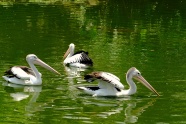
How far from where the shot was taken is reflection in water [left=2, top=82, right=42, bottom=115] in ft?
36.1

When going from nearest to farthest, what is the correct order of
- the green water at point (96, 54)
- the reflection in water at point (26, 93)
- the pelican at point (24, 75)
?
the green water at point (96, 54) → the reflection in water at point (26, 93) → the pelican at point (24, 75)

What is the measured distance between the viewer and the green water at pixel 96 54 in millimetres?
10455

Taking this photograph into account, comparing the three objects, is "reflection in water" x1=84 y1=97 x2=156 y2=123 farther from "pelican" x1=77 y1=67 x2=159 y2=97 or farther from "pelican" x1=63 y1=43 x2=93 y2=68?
"pelican" x1=63 y1=43 x2=93 y2=68

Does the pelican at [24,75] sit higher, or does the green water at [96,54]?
the pelican at [24,75]

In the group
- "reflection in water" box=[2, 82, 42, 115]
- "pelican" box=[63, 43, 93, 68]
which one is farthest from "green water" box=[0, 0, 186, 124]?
"pelican" box=[63, 43, 93, 68]

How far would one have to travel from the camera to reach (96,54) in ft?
55.1

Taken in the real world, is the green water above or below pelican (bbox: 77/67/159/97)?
below

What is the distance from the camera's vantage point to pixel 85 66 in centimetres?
1519

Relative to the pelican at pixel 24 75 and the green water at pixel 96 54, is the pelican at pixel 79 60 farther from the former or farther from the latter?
the pelican at pixel 24 75

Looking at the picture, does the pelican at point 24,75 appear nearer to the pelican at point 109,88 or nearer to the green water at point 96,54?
the green water at point 96,54

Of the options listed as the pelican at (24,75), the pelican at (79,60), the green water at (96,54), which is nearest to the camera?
the green water at (96,54)

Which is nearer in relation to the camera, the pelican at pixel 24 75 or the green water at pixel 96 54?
the green water at pixel 96 54

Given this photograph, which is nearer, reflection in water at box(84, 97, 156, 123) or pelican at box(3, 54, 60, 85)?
Answer: reflection in water at box(84, 97, 156, 123)

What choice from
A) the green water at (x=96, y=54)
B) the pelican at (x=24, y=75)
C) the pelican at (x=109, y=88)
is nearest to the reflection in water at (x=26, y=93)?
the green water at (x=96, y=54)
